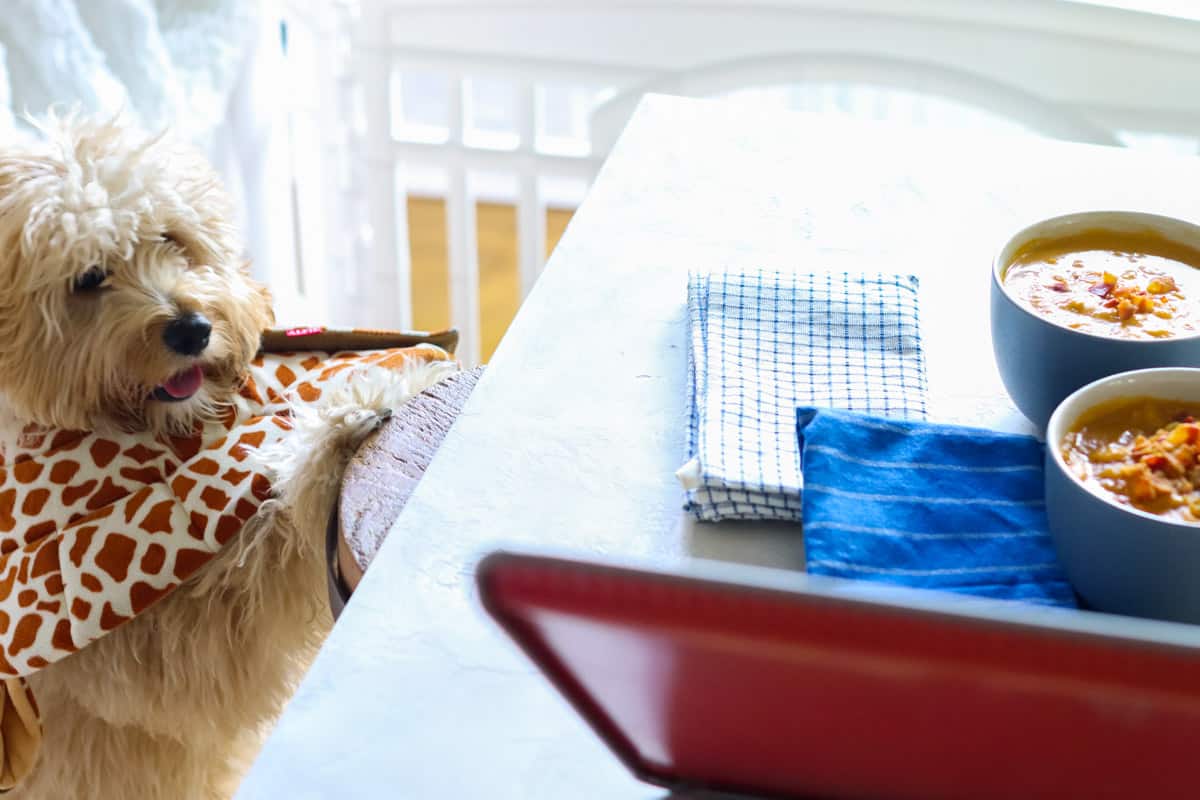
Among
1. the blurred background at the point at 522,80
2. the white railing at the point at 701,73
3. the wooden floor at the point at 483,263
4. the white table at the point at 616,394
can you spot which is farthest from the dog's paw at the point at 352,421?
the wooden floor at the point at 483,263

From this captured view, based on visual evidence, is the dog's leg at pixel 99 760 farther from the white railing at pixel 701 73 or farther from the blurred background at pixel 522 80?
the white railing at pixel 701 73

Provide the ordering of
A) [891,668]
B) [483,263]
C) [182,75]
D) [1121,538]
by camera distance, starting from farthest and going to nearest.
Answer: [483,263] < [182,75] < [1121,538] < [891,668]

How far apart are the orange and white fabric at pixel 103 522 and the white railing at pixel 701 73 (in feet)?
2.97

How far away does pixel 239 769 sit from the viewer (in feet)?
3.62

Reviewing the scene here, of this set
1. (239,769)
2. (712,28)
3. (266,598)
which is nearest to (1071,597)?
(266,598)

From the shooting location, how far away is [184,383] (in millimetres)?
904

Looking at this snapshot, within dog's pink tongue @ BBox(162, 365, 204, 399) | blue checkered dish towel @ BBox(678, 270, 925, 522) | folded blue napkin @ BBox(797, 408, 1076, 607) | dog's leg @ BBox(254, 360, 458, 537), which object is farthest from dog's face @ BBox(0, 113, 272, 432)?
folded blue napkin @ BBox(797, 408, 1076, 607)

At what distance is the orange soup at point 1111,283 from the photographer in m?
0.55

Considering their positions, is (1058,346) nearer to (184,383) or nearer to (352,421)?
(352,421)

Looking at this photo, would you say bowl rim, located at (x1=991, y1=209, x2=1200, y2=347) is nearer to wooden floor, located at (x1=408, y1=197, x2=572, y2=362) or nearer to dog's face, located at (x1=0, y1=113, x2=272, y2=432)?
dog's face, located at (x1=0, y1=113, x2=272, y2=432)

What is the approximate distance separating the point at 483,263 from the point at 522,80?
699mm

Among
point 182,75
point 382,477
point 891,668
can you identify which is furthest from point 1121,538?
point 182,75

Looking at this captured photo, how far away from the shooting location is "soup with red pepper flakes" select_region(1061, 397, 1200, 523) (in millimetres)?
445

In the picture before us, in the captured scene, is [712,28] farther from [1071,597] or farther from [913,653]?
[913,653]
